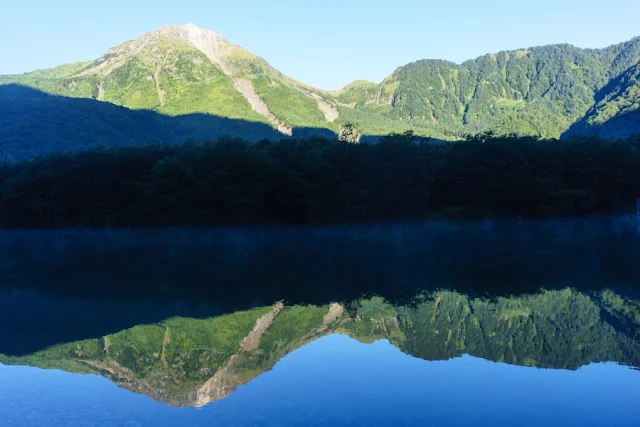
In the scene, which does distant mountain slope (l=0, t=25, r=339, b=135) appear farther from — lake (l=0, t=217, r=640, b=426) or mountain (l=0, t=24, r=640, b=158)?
lake (l=0, t=217, r=640, b=426)

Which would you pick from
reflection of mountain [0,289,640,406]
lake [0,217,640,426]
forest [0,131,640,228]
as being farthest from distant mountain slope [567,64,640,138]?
reflection of mountain [0,289,640,406]

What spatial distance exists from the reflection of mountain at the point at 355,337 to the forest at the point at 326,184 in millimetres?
30952

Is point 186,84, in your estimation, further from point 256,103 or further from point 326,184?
point 326,184

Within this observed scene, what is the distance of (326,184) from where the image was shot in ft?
160

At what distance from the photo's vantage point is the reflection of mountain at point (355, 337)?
37.8 feet

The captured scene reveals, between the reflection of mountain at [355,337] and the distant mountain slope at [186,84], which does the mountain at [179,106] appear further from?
the reflection of mountain at [355,337]

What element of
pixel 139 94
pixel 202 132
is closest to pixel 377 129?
pixel 202 132

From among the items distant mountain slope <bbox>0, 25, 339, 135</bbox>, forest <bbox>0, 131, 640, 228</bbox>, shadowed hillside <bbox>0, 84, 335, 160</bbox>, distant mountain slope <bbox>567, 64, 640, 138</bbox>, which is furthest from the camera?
distant mountain slope <bbox>0, 25, 339, 135</bbox>

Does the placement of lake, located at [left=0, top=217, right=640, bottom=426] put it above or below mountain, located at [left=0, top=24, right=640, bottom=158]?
below

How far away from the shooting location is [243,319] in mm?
16297

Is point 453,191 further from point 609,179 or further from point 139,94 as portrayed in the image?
point 139,94

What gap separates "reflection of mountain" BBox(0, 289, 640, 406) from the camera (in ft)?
37.8

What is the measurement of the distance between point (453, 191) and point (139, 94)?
450ft

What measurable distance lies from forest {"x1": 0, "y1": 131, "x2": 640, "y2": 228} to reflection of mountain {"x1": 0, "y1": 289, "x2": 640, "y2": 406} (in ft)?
102
